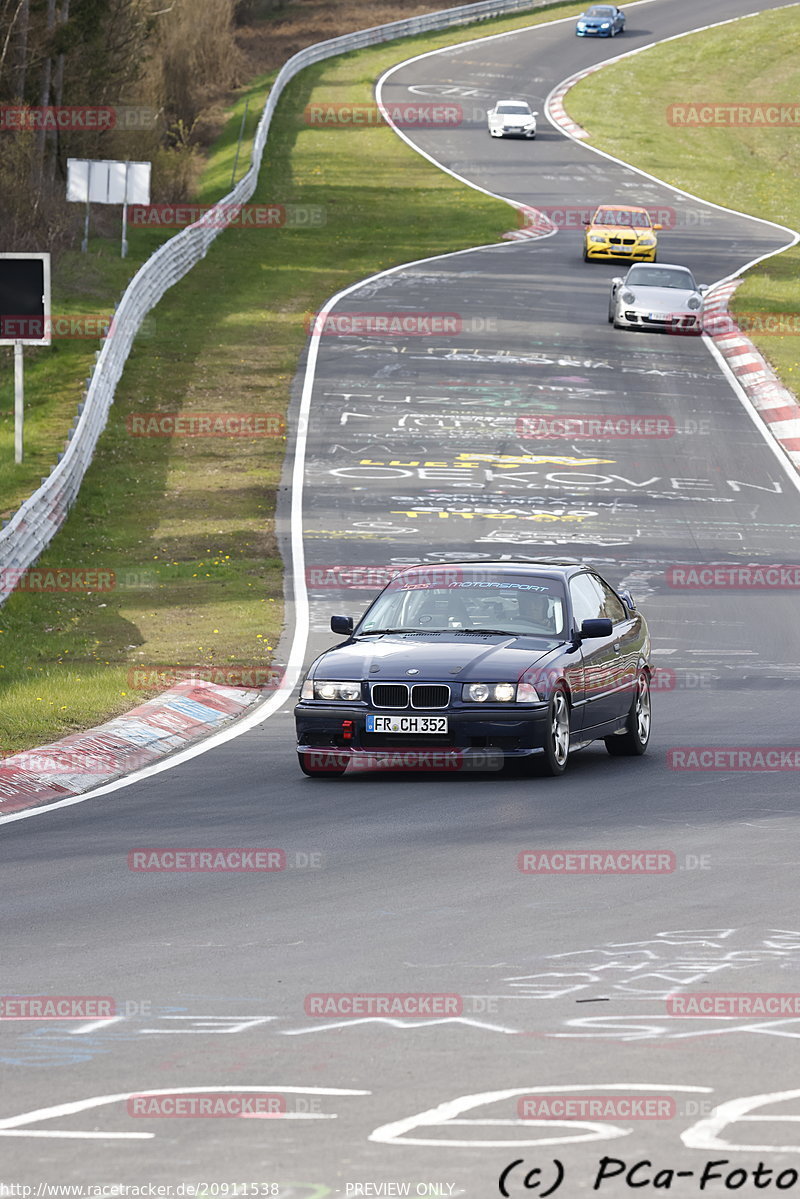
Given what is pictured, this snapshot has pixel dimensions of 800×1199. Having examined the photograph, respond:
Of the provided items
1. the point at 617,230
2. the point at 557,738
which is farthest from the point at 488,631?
the point at 617,230

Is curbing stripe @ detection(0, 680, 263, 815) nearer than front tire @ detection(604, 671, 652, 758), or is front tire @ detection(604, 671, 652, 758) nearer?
curbing stripe @ detection(0, 680, 263, 815)

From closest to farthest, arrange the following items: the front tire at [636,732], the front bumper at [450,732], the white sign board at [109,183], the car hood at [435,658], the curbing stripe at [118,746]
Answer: the curbing stripe at [118,746]
the front bumper at [450,732]
the car hood at [435,658]
the front tire at [636,732]
the white sign board at [109,183]

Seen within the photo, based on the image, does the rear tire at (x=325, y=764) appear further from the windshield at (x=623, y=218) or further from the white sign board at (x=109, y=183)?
the windshield at (x=623, y=218)

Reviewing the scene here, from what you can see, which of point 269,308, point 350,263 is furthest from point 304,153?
point 269,308

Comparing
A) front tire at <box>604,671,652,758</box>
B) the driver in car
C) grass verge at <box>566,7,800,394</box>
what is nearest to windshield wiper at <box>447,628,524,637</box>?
the driver in car

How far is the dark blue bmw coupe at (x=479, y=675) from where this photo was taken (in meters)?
13.1

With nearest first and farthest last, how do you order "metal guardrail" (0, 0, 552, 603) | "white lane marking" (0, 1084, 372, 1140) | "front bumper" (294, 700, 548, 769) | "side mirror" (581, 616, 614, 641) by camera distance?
"white lane marking" (0, 1084, 372, 1140)
"front bumper" (294, 700, 548, 769)
"side mirror" (581, 616, 614, 641)
"metal guardrail" (0, 0, 552, 603)

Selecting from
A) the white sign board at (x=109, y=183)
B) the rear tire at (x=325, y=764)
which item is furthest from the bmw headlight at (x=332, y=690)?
Answer: the white sign board at (x=109, y=183)

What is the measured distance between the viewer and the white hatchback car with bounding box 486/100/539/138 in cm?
7312

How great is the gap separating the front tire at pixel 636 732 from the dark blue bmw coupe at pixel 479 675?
0.01m

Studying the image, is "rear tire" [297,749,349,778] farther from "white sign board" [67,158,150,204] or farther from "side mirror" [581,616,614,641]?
"white sign board" [67,158,150,204]

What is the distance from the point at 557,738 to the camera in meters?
13.4

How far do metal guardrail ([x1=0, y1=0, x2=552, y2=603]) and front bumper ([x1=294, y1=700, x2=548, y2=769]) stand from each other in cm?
841

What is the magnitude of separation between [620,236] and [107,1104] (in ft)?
Answer: 148
